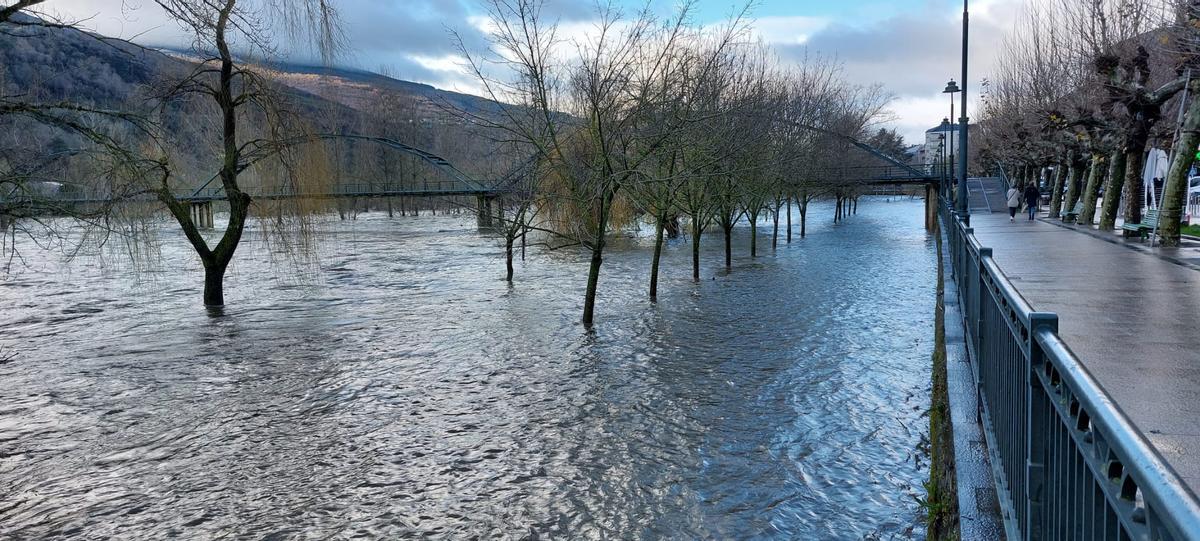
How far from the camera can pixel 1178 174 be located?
61.3 ft

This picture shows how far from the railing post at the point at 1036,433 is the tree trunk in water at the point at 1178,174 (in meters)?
18.8

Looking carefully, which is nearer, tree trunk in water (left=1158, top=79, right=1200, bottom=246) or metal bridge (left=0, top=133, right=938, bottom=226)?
tree trunk in water (left=1158, top=79, right=1200, bottom=246)

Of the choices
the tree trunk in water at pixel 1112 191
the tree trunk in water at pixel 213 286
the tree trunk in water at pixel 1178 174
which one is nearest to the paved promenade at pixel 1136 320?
the tree trunk in water at pixel 1178 174

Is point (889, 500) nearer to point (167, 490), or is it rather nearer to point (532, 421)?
point (532, 421)

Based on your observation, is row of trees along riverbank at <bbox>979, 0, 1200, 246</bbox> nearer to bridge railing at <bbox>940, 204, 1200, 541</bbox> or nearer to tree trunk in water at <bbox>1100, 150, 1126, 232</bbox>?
tree trunk in water at <bbox>1100, 150, 1126, 232</bbox>

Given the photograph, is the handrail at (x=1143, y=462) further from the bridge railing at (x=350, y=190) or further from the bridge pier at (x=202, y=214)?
the bridge pier at (x=202, y=214)

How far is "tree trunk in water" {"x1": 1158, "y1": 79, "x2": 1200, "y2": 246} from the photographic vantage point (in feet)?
60.2

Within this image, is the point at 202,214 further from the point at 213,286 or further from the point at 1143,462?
the point at 1143,462

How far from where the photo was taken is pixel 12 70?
41.2 ft

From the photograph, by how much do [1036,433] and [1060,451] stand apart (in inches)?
18.4

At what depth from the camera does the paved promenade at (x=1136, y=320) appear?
5.75 m

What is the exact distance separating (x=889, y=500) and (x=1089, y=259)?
→ 12.6 metres

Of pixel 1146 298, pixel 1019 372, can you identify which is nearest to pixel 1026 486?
pixel 1019 372

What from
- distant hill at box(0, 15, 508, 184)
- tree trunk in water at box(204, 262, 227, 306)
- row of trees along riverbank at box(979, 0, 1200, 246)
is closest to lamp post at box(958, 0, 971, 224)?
row of trees along riverbank at box(979, 0, 1200, 246)
